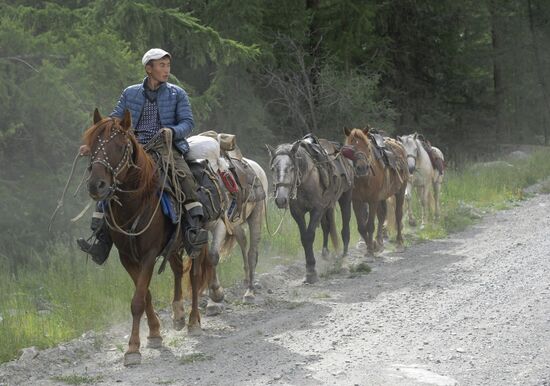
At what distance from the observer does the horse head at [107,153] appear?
8000mm

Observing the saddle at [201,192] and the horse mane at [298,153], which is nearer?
the saddle at [201,192]

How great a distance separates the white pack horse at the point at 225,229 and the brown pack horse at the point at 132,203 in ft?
3.72

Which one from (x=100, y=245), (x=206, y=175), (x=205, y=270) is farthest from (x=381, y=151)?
(x=100, y=245)

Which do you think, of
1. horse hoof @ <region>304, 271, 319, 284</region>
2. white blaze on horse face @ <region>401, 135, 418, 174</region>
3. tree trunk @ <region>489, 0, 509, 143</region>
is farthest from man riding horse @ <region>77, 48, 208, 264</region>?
tree trunk @ <region>489, 0, 509, 143</region>

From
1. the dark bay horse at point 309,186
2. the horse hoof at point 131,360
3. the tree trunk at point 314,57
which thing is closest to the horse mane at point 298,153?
the dark bay horse at point 309,186

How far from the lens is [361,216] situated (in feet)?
52.2

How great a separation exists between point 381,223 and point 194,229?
8172 millimetres

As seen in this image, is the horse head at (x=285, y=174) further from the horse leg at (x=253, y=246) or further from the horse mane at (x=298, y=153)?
the horse leg at (x=253, y=246)

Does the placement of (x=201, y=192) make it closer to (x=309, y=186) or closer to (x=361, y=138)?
(x=309, y=186)

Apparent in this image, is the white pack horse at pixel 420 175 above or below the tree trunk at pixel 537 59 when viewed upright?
below

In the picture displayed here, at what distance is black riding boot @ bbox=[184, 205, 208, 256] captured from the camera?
923 cm

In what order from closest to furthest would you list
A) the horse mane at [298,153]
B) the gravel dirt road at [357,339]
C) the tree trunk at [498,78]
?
1. the gravel dirt road at [357,339]
2. the horse mane at [298,153]
3. the tree trunk at [498,78]

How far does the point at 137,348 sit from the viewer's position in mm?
8555

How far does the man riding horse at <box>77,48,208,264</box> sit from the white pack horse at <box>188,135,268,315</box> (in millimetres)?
568
